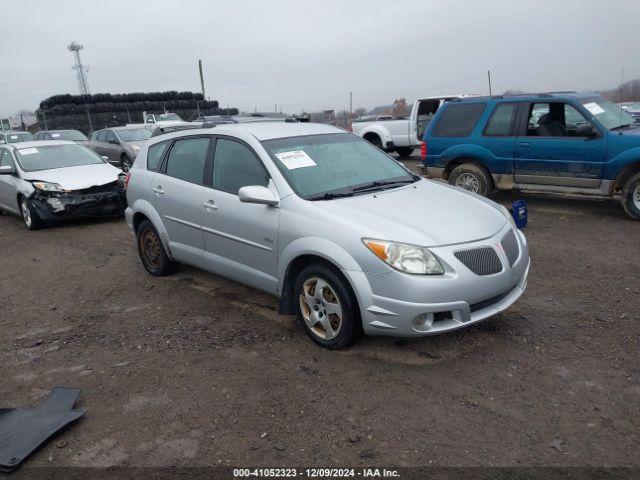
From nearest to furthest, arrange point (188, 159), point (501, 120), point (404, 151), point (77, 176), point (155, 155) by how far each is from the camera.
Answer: point (188, 159)
point (155, 155)
point (501, 120)
point (77, 176)
point (404, 151)

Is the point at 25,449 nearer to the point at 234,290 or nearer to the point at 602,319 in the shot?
the point at 234,290

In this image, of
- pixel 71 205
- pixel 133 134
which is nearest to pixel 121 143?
pixel 133 134

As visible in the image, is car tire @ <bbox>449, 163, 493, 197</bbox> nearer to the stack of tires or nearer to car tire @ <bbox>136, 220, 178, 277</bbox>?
car tire @ <bbox>136, 220, 178, 277</bbox>

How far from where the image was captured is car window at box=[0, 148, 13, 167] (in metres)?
9.56

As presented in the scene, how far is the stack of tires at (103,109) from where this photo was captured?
30.7 meters

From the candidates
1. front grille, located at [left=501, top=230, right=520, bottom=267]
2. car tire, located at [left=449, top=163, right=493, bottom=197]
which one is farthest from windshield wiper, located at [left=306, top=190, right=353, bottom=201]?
car tire, located at [left=449, top=163, right=493, bottom=197]

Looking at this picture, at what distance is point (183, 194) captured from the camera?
505cm

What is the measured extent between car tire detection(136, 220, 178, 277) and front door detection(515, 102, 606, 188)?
552 cm

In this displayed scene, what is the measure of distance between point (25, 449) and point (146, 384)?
855 millimetres

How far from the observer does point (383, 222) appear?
3691 millimetres

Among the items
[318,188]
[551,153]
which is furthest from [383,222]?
[551,153]

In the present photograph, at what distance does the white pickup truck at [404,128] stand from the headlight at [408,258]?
11.5 m

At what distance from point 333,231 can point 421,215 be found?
68 centimetres

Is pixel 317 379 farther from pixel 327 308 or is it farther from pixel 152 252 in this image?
pixel 152 252
